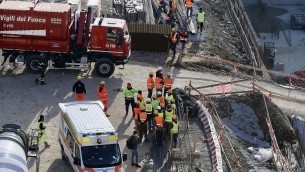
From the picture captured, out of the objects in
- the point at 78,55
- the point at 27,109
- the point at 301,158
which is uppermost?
the point at 78,55

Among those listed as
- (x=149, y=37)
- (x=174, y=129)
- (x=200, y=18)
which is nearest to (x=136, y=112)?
(x=174, y=129)

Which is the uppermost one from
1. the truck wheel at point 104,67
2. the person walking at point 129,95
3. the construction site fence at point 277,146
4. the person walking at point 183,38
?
the person walking at point 183,38

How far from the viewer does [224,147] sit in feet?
88.6

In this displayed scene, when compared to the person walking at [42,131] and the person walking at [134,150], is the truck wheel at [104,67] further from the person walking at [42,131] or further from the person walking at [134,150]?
the person walking at [134,150]

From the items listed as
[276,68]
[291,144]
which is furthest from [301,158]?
[276,68]

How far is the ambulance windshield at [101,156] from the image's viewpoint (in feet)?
69.7

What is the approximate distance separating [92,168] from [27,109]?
26.1 ft

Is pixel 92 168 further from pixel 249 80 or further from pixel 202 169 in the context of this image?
pixel 249 80

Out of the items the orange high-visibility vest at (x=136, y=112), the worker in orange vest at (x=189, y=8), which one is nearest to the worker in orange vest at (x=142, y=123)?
the orange high-visibility vest at (x=136, y=112)

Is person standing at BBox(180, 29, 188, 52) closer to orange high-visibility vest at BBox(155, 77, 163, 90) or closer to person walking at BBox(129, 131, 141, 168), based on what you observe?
orange high-visibility vest at BBox(155, 77, 163, 90)

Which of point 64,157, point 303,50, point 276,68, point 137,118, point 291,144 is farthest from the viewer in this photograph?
point 303,50

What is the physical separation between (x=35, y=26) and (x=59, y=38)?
1.20 meters

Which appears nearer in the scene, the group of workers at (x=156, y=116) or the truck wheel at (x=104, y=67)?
the group of workers at (x=156, y=116)

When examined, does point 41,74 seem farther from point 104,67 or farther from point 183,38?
point 183,38
